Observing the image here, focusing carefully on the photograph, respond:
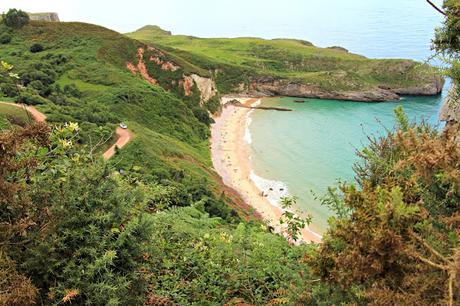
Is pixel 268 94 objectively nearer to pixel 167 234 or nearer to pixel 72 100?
pixel 72 100

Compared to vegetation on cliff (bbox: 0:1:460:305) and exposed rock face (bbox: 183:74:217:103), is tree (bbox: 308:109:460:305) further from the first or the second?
exposed rock face (bbox: 183:74:217:103)

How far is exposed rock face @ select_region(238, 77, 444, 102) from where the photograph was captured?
94.8m

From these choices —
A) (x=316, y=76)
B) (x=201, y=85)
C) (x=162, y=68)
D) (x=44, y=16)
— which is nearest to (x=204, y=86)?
(x=201, y=85)

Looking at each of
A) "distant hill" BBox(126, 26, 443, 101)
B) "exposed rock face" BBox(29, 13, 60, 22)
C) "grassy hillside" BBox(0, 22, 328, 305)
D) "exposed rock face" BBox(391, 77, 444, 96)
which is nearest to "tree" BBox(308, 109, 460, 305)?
"grassy hillside" BBox(0, 22, 328, 305)

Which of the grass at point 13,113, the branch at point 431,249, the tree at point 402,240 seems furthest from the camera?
the grass at point 13,113

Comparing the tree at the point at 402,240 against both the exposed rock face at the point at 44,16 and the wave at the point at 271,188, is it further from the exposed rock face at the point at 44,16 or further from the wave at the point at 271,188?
the exposed rock face at the point at 44,16

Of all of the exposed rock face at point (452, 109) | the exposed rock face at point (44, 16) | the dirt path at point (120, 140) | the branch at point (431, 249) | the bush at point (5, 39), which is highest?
the exposed rock face at point (44, 16)

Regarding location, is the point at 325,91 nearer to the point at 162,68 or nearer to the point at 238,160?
the point at 162,68

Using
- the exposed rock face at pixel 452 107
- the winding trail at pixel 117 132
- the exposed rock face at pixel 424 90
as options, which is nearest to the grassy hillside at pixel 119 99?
the winding trail at pixel 117 132

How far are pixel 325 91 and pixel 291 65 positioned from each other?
80.4ft

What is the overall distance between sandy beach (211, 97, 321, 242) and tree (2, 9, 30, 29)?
41.3m

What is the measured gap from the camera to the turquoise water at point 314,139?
46.3m

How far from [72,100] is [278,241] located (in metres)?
40.7

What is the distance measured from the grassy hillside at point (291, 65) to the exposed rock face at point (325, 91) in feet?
4.77
